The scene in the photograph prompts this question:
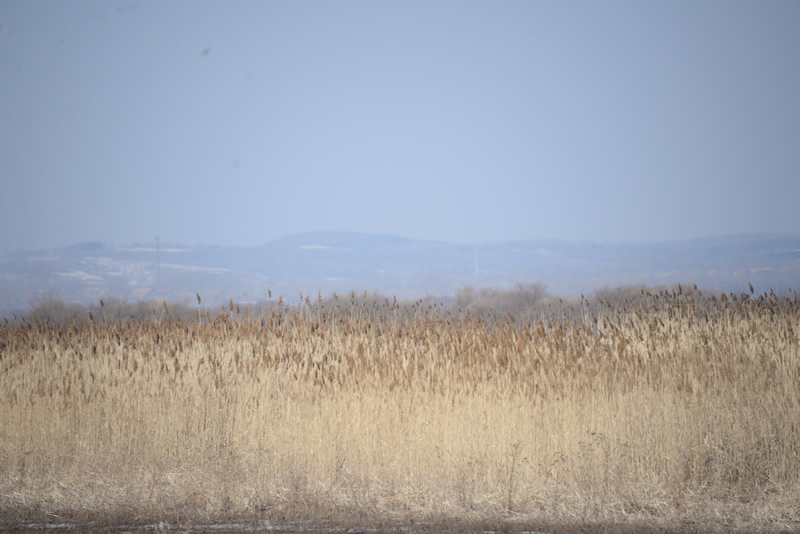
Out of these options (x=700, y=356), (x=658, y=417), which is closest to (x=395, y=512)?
(x=658, y=417)

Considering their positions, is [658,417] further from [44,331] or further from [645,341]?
[44,331]

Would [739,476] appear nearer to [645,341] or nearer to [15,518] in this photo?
[645,341]

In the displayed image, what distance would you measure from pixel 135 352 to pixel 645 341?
25.3 ft

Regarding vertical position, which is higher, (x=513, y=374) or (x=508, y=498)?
(x=513, y=374)

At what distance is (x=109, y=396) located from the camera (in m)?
8.01

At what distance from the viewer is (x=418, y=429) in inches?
275

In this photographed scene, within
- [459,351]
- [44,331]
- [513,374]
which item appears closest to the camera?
[513,374]

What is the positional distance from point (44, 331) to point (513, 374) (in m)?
8.73

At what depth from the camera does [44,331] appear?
11.8m

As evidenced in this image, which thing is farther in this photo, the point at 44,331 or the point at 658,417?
the point at 44,331

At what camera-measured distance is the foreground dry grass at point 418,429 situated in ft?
19.3

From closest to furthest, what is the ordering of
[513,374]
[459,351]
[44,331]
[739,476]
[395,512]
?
[395,512]
[739,476]
[513,374]
[459,351]
[44,331]

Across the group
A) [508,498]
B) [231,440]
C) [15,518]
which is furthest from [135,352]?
[508,498]

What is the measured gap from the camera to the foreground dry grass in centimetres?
588
